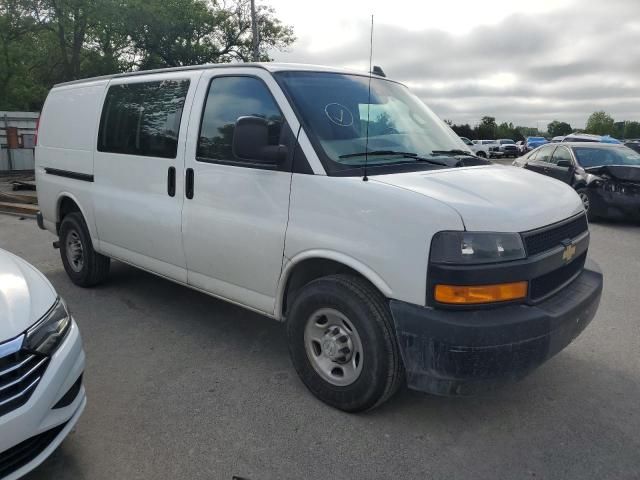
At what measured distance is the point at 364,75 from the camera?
4.10 m

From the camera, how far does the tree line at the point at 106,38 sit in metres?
25.0

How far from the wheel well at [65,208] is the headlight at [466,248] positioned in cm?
423

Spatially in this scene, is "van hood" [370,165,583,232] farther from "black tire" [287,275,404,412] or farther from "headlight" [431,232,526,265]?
"black tire" [287,275,404,412]

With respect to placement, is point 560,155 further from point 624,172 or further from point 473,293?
point 473,293

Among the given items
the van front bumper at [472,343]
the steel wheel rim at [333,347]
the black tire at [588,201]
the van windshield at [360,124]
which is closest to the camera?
the van front bumper at [472,343]

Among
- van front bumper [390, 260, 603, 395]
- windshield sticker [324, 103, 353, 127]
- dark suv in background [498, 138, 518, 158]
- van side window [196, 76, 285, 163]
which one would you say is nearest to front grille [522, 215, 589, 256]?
van front bumper [390, 260, 603, 395]

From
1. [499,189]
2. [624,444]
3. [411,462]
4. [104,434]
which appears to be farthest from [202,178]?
[624,444]

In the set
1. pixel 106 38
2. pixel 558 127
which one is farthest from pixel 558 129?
pixel 106 38

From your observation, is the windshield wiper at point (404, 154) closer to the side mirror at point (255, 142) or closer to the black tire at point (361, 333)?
the side mirror at point (255, 142)

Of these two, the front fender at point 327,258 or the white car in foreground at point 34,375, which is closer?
the white car in foreground at point 34,375

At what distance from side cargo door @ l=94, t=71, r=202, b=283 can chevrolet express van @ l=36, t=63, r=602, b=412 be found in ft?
0.06

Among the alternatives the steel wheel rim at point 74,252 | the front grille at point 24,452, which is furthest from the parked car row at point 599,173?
the front grille at point 24,452

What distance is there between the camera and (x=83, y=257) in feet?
17.9

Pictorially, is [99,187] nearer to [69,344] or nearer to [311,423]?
[69,344]
